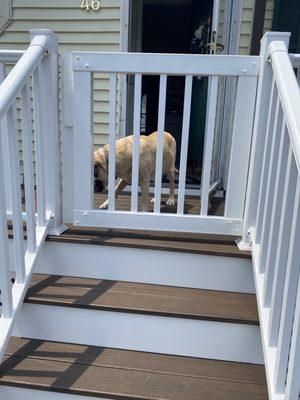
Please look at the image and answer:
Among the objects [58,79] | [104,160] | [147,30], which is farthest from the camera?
[147,30]

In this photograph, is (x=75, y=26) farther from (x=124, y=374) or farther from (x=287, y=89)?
(x=124, y=374)

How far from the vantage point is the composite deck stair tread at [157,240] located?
189cm

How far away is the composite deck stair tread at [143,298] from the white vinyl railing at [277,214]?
0.20 m

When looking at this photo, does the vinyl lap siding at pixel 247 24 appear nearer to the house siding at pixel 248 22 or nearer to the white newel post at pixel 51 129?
the house siding at pixel 248 22

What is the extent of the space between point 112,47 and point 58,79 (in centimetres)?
178

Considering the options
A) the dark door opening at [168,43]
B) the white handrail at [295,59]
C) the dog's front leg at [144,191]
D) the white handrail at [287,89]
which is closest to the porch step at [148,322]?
the dog's front leg at [144,191]

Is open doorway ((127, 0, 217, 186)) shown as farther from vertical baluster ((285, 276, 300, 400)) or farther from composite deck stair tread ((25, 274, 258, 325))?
vertical baluster ((285, 276, 300, 400))

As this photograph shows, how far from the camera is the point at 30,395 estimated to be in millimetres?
1494

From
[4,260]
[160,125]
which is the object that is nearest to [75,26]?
[160,125]

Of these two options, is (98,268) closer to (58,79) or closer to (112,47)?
(58,79)

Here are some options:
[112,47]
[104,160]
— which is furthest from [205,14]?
[104,160]

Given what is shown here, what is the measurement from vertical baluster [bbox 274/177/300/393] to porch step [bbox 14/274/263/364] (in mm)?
369

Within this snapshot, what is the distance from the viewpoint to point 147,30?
675 centimetres

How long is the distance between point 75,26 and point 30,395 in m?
3.23
